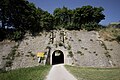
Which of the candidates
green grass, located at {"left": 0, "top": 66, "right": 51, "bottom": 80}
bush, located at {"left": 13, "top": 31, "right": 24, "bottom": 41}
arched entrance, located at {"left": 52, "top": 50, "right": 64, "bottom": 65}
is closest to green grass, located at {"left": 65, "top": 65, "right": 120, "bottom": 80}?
green grass, located at {"left": 0, "top": 66, "right": 51, "bottom": 80}

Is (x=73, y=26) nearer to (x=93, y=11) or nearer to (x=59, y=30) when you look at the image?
(x=59, y=30)

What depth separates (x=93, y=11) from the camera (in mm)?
60469

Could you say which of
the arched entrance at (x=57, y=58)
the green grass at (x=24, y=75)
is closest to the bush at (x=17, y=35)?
the arched entrance at (x=57, y=58)

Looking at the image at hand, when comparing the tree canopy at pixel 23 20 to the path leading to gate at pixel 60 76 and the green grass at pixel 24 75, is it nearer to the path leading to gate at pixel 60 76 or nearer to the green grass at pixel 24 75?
the green grass at pixel 24 75

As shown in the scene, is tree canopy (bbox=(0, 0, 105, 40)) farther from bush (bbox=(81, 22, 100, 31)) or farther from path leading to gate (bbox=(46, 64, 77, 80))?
path leading to gate (bbox=(46, 64, 77, 80))

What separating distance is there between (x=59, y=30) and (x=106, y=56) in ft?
58.1

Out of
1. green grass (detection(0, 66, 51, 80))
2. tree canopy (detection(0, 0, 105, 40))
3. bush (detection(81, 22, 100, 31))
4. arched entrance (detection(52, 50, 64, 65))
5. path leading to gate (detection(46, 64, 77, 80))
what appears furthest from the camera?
bush (detection(81, 22, 100, 31))

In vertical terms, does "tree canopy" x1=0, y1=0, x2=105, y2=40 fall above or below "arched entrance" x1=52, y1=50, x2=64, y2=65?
above

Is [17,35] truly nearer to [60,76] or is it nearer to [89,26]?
[89,26]

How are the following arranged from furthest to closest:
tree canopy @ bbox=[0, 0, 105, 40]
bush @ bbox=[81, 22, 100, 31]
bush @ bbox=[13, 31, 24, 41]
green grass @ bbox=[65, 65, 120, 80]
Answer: bush @ bbox=[81, 22, 100, 31], tree canopy @ bbox=[0, 0, 105, 40], bush @ bbox=[13, 31, 24, 41], green grass @ bbox=[65, 65, 120, 80]

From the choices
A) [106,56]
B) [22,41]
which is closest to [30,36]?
[22,41]

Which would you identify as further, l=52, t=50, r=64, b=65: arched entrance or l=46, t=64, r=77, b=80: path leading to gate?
l=52, t=50, r=64, b=65: arched entrance

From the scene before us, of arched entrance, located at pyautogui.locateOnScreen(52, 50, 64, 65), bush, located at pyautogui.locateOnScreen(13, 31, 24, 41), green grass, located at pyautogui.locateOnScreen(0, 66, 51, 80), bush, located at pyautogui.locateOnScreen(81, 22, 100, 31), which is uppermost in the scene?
bush, located at pyautogui.locateOnScreen(81, 22, 100, 31)

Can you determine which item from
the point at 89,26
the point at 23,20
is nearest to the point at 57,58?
the point at 89,26
